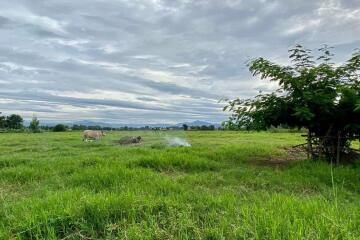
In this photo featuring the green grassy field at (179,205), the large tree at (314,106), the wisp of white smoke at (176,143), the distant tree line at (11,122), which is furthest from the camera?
the distant tree line at (11,122)

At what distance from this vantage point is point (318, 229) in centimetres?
332

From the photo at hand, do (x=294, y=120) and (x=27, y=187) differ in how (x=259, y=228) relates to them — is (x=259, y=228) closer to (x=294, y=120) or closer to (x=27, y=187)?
(x=27, y=187)

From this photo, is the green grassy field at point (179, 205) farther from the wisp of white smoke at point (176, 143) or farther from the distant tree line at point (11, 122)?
the distant tree line at point (11, 122)

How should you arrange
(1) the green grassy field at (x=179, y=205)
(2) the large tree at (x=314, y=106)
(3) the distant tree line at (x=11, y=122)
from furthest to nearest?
(3) the distant tree line at (x=11, y=122), (2) the large tree at (x=314, y=106), (1) the green grassy field at (x=179, y=205)

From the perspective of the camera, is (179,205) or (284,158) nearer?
(179,205)

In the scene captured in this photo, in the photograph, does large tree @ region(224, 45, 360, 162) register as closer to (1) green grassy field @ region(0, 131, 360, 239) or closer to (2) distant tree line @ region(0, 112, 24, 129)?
(1) green grassy field @ region(0, 131, 360, 239)

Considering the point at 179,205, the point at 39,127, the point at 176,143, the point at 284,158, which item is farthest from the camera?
the point at 39,127

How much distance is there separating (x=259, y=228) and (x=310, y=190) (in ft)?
10.1

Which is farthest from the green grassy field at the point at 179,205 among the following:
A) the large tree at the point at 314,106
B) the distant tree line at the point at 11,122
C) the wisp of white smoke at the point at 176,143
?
the distant tree line at the point at 11,122

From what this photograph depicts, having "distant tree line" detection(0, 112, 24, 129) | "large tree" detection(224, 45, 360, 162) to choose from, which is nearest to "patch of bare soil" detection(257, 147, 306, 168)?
"large tree" detection(224, 45, 360, 162)

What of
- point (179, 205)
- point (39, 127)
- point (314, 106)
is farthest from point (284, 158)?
point (39, 127)

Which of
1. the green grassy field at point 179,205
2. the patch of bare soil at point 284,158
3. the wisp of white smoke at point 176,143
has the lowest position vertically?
the green grassy field at point 179,205

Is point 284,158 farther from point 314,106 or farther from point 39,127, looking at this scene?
point 39,127

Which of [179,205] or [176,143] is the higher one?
[176,143]
